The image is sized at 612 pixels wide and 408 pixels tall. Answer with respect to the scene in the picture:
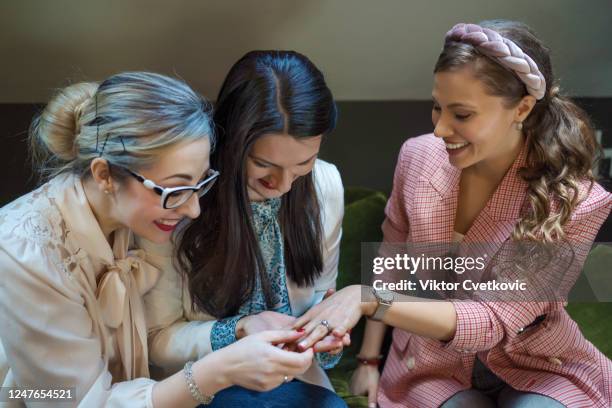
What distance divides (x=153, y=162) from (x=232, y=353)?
431 millimetres

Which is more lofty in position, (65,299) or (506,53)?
(506,53)

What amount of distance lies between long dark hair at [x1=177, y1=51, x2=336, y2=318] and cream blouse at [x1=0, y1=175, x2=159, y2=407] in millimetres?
174

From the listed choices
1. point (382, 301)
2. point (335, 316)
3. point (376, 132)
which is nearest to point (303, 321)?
point (335, 316)

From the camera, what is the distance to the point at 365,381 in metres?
1.94

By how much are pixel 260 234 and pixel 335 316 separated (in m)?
0.29

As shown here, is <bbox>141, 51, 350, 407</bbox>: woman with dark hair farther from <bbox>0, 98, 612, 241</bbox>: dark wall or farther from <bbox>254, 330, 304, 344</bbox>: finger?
<bbox>0, 98, 612, 241</bbox>: dark wall

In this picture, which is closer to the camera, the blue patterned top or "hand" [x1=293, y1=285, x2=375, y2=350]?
A: "hand" [x1=293, y1=285, x2=375, y2=350]

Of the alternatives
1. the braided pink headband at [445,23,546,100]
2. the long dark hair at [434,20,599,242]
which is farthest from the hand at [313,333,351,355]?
the braided pink headband at [445,23,546,100]

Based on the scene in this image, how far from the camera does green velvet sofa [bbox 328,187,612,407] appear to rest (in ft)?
6.57

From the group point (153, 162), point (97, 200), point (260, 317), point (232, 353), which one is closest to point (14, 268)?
point (97, 200)

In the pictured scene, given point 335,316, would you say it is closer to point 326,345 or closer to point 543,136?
point 326,345

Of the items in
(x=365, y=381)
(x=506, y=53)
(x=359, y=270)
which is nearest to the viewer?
(x=506, y=53)

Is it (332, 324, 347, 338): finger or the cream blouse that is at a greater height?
the cream blouse

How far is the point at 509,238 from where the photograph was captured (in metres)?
1.68
